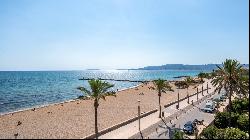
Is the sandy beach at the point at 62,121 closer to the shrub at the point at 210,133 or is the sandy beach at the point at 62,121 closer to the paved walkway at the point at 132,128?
the paved walkway at the point at 132,128

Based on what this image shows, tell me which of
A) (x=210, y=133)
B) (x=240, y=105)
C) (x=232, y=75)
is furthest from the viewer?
(x=240, y=105)

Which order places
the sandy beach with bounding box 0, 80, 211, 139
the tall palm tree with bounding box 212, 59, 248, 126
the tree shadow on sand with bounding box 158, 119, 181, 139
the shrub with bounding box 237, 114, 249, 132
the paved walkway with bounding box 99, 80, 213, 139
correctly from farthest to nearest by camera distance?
the tall palm tree with bounding box 212, 59, 248, 126 → the sandy beach with bounding box 0, 80, 211, 139 → the shrub with bounding box 237, 114, 249, 132 → the tree shadow on sand with bounding box 158, 119, 181, 139 → the paved walkway with bounding box 99, 80, 213, 139

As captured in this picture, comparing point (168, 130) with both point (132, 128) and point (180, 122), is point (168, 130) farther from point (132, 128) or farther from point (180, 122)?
point (180, 122)

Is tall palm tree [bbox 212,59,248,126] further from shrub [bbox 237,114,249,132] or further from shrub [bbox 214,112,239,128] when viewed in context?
shrub [bbox 237,114,249,132]

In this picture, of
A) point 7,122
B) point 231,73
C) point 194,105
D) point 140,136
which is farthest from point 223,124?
point 7,122

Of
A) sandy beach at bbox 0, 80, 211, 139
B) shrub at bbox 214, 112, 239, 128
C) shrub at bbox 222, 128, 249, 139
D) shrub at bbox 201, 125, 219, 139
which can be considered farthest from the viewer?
sandy beach at bbox 0, 80, 211, 139

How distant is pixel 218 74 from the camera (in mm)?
46500

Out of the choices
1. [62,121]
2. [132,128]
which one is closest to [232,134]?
[132,128]

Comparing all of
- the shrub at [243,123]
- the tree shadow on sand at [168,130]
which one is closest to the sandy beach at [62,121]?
the tree shadow on sand at [168,130]

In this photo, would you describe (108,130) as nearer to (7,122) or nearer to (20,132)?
(20,132)

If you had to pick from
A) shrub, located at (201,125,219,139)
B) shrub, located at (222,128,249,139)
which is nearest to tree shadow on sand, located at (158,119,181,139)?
shrub, located at (201,125,219,139)

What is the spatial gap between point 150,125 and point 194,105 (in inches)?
900

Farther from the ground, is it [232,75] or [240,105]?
[232,75]

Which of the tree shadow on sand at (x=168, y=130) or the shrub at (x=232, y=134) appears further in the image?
the tree shadow on sand at (x=168, y=130)
